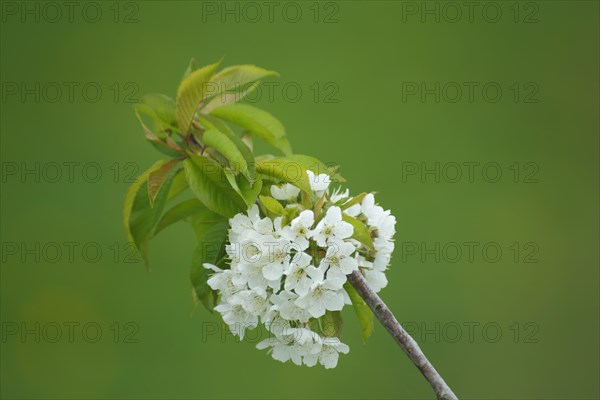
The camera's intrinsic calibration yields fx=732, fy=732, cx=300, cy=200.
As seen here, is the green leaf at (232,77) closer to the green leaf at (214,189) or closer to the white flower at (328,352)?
the green leaf at (214,189)

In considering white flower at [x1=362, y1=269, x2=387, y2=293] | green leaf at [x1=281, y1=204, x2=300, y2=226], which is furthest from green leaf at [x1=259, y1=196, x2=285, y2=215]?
white flower at [x1=362, y1=269, x2=387, y2=293]

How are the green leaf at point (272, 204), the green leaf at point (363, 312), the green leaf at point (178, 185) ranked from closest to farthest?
the green leaf at point (272, 204) → the green leaf at point (363, 312) → the green leaf at point (178, 185)

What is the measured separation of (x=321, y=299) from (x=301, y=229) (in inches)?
4.7

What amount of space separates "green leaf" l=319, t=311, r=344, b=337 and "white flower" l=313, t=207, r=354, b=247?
185 millimetres

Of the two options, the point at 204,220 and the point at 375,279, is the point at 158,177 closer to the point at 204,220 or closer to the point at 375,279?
the point at 204,220

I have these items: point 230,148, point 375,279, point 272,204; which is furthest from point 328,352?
point 230,148

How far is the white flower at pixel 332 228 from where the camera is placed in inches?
46.4

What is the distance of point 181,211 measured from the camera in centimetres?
146

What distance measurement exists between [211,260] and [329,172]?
0.28 m

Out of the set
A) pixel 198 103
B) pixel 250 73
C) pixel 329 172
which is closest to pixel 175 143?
pixel 198 103

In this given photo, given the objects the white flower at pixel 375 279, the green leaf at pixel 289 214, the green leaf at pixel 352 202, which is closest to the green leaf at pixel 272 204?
the green leaf at pixel 289 214

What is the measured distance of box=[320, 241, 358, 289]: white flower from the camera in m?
1.17

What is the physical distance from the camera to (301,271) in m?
1.18

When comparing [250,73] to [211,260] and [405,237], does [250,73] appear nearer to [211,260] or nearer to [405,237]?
[211,260]
